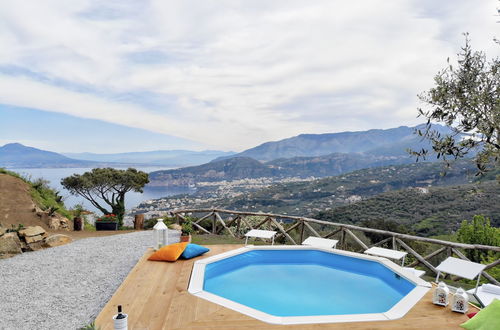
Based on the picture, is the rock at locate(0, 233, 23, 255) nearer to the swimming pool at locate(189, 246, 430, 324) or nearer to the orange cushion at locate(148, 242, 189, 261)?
the orange cushion at locate(148, 242, 189, 261)

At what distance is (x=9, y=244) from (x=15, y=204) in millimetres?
3891

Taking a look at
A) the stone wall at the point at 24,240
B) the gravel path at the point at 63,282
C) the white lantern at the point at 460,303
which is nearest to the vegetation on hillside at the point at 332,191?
the stone wall at the point at 24,240

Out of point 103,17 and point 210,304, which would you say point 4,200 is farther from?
point 210,304

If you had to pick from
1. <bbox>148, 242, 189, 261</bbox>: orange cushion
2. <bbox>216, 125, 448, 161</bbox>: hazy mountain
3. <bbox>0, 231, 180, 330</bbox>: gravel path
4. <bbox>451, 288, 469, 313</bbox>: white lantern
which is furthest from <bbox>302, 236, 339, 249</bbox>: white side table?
<bbox>216, 125, 448, 161</bbox>: hazy mountain

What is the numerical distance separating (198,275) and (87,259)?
326 cm

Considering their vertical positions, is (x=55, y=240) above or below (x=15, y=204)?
below

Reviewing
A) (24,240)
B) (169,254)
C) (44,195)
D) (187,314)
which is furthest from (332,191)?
(187,314)

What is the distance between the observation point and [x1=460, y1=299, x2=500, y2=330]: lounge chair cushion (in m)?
2.87

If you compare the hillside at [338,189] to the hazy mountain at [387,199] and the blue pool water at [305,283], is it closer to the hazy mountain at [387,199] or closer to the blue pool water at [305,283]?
the hazy mountain at [387,199]

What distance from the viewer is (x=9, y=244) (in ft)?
22.3

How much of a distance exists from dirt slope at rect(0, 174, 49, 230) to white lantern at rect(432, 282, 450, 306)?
1021cm

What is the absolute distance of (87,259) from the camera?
6543 millimetres

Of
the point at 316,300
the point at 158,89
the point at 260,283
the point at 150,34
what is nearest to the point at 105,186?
the point at 158,89

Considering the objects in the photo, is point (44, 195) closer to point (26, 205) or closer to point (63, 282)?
point (26, 205)
